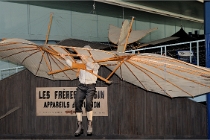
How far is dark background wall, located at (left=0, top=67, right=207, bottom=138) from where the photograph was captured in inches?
315

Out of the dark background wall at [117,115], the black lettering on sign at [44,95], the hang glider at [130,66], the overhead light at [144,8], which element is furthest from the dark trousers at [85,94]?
the overhead light at [144,8]

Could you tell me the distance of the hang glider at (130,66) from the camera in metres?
5.97

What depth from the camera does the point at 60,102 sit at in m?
8.73

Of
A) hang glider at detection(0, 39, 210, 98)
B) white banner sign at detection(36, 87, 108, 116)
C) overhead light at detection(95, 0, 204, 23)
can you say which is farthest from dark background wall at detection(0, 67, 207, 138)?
overhead light at detection(95, 0, 204, 23)

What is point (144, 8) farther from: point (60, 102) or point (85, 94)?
point (85, 94)

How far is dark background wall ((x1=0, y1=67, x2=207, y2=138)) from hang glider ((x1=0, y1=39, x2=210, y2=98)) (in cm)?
64

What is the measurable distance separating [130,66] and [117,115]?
2.12m

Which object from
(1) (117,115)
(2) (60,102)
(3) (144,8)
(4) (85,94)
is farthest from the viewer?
(3) (144,8)

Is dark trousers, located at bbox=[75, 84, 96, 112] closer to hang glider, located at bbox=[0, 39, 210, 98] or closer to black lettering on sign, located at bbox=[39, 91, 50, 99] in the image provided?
hang glider, located at bbox=[0, 39, 210, 98]

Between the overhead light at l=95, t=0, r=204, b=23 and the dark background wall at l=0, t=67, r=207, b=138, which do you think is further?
the overhead light at l=95, t=0, r=204, b=23

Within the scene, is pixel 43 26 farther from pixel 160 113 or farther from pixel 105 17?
pixel 160 113

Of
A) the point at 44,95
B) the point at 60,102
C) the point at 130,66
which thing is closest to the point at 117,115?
the point at 60,102

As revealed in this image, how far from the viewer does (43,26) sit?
10469mm

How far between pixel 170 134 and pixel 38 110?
11.3 feet
